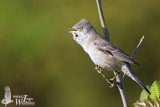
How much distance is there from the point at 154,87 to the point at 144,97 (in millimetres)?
108

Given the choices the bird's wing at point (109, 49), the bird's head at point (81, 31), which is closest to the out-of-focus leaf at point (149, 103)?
the bird's wing at point (109, 49)

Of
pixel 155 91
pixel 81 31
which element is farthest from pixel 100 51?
pixel 155 91

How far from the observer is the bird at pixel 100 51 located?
3.55m

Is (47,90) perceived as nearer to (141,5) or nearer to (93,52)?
(93,52)

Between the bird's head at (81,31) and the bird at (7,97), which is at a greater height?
the bird's head at (81,31)

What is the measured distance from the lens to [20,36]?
18.5 ft

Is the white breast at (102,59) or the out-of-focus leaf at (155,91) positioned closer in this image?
the out-of-focus leaf at (155,91)

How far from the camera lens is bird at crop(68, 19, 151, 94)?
355 centimetres

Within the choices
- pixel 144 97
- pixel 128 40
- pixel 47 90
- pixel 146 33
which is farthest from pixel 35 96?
pixel 144 97

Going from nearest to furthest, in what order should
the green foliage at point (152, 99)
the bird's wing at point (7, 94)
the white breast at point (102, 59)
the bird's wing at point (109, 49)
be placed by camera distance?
the green foliage at point (152, 99) < the white breast at point (102, 59) < the bird's wing at point (109, 49) < the bird's wing at point (7, 94)

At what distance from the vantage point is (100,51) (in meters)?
3.64
